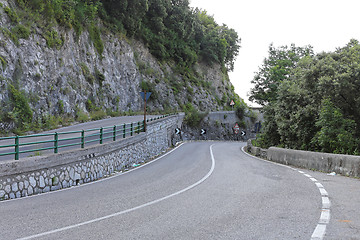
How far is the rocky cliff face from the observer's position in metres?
25.6

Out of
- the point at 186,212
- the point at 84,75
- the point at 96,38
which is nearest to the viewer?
the point at 186,212

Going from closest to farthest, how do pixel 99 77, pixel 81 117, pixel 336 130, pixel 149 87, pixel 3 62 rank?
pixel 336 130 < pixel 3 62 < pixel 81 117 < pixel 99 77 < pixel 149 87

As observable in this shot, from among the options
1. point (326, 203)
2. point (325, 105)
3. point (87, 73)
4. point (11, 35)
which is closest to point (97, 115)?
point (87, 73)

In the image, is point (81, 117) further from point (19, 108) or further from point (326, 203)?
point (326, 203)

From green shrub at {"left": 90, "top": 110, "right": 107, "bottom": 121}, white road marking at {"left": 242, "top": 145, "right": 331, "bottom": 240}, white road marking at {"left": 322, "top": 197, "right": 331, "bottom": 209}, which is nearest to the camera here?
white road marking at {"left": 242, "top": 145, "right": 331, "bottom": 240}

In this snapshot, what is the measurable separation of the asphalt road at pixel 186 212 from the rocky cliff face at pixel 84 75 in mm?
17322

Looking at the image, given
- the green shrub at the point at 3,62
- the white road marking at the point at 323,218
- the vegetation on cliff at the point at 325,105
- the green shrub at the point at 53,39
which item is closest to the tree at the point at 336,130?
the vegetation on cliff at the point at 325,105

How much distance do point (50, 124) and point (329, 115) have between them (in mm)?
20967

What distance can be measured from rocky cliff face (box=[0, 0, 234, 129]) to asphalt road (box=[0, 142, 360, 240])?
17322 mm

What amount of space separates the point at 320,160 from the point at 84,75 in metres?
29.6

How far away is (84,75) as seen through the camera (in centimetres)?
3747

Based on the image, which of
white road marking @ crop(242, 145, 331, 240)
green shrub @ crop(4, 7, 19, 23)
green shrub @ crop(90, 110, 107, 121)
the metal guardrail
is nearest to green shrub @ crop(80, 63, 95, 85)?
green shrub @ crop(90, 110, 107, 121)

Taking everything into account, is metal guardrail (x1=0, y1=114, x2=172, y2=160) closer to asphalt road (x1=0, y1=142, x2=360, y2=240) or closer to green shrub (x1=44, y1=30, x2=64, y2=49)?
asphalt road (x1=0, y1=142, x2=360, y2=240)

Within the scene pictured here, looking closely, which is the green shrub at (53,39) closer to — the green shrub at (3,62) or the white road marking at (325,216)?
the green shrub at (3,62)
